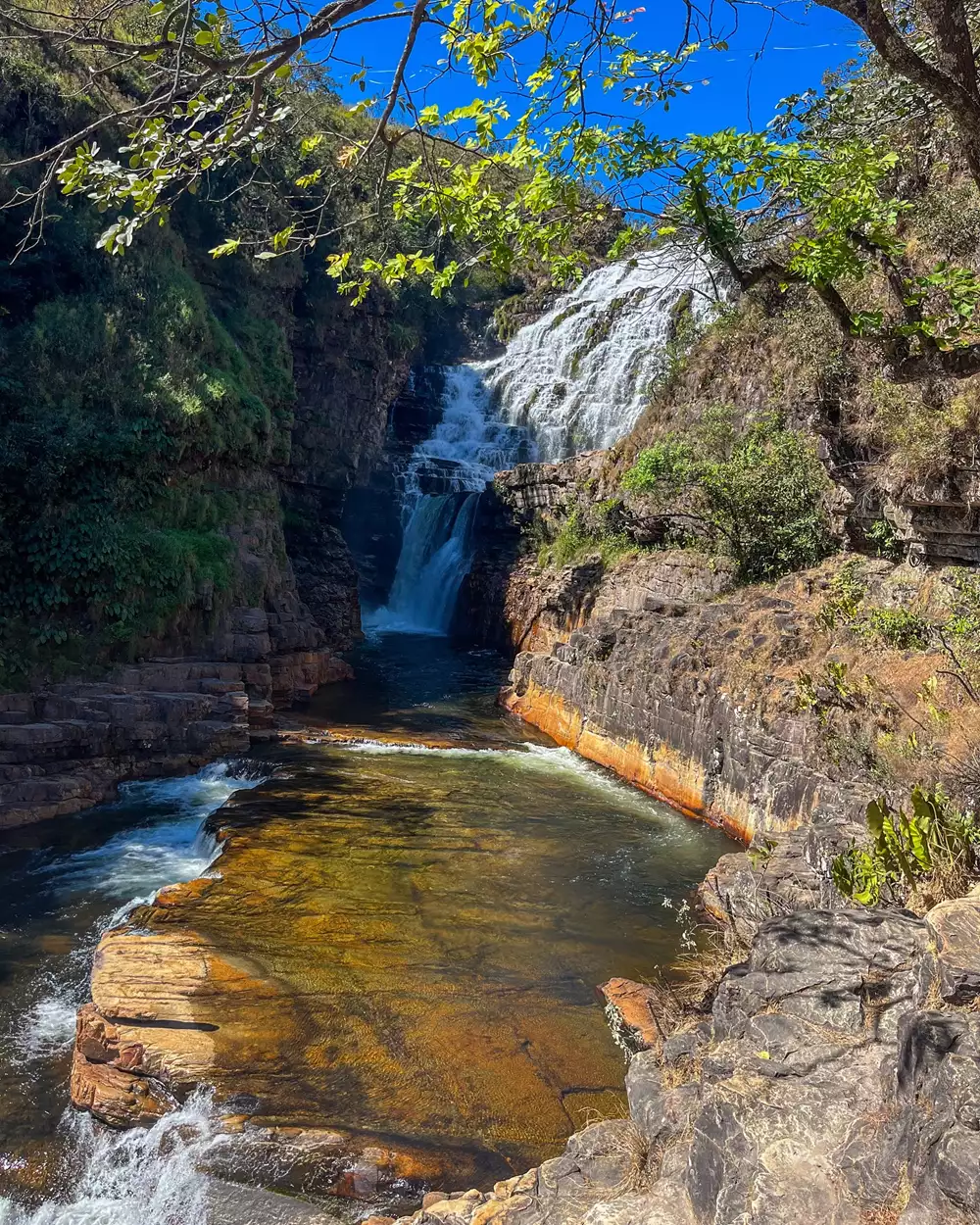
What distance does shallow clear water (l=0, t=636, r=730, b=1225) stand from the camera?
5.32 m

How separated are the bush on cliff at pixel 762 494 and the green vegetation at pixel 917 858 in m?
9.45

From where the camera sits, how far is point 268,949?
23.5ft

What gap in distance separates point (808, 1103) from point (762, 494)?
508 inches

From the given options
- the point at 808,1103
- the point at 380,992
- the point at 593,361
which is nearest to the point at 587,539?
the point at 593,361

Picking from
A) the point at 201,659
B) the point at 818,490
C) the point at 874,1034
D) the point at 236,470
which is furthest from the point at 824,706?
the point at 236,470

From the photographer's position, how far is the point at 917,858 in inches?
214

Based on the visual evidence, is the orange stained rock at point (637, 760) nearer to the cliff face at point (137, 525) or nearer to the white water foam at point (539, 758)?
the white water foam at point (539, 758)

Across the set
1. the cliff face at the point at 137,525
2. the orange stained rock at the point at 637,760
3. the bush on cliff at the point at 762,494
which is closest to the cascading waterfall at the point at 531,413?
the cliff face at the point at 137,525

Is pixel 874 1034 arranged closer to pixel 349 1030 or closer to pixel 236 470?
pixel 349 1030

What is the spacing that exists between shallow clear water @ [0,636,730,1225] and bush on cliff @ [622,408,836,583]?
5.51 metres

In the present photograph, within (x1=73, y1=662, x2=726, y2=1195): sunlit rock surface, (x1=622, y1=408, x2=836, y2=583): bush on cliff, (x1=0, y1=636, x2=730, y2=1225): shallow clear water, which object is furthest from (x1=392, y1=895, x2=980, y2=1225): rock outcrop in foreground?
(x1=622, y1=408, x2=836, y2=583): bush on cliff

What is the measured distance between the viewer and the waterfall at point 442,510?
2894 cm

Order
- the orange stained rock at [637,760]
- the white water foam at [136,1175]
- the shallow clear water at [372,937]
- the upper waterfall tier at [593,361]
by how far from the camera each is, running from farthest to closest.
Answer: the upper waterfall tier at [593,361]
the orange stained rock at [637,760]
the shallow clear water at [372,937]
the white water foam at [136,1175]

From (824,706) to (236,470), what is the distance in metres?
13.8
